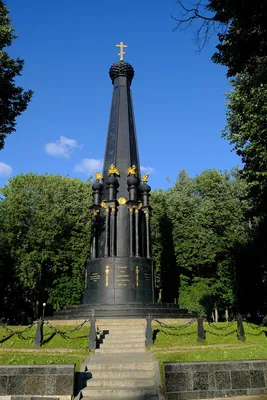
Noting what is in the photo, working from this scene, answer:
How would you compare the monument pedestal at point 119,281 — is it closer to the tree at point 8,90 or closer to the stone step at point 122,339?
the stone step at point 122,339

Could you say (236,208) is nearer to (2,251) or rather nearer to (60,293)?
(60,293)

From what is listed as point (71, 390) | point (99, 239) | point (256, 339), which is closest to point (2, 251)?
point (99, 239)

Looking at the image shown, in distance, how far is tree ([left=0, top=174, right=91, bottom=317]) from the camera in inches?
1169

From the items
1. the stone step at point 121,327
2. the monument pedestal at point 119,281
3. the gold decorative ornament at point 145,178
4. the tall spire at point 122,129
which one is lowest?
the stone step at point 121,327

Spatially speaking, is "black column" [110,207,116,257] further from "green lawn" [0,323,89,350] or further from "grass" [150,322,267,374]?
"grass" [150,322,267,374]

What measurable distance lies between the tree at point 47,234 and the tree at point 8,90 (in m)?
14.4

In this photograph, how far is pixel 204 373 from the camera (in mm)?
7168

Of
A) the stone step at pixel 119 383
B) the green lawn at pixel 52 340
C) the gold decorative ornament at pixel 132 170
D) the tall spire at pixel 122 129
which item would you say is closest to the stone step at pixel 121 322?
the green lawn at pixel 52 340

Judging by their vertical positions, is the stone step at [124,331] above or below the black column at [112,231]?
below

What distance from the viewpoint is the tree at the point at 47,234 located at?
97.4 feet

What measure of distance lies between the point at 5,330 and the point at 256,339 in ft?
37.5

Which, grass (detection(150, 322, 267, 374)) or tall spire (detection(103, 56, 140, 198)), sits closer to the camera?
grass (detection(150, 322, 267, 374))

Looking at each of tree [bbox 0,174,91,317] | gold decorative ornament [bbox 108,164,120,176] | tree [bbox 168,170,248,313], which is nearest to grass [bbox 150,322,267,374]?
gold decorative ornament [bbox 108,164,120,176]

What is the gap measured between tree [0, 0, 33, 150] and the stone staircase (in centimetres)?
1077
